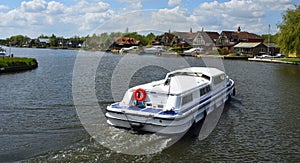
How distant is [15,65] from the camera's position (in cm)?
4359

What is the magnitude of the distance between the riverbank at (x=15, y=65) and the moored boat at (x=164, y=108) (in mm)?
29639

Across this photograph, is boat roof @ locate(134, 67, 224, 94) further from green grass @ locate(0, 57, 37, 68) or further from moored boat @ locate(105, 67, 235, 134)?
green grass @ locate(0, 57, 37, 68)

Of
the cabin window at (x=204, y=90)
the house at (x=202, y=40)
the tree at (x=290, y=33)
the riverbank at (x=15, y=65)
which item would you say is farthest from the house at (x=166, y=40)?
the cabin window at (x=204, y=90)

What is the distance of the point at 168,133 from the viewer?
46.0 ft

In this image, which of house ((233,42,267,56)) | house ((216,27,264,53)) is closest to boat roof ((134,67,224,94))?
house ((233,42,267,56))

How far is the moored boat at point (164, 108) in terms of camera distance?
13961 millimetres

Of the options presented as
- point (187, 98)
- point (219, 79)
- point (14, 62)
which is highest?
point (14, 62)

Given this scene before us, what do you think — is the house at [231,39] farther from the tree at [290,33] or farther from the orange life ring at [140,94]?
the orange life ring at [140,94]

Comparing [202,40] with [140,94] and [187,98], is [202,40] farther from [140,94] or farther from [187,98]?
[140,94]

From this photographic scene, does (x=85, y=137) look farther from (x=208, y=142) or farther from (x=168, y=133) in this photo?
(x=208, y=142)

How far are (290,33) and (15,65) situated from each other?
166 ft

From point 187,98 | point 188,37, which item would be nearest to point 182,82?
point 187,98

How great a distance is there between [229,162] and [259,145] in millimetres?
2684

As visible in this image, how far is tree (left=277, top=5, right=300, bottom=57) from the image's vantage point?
62.6m
